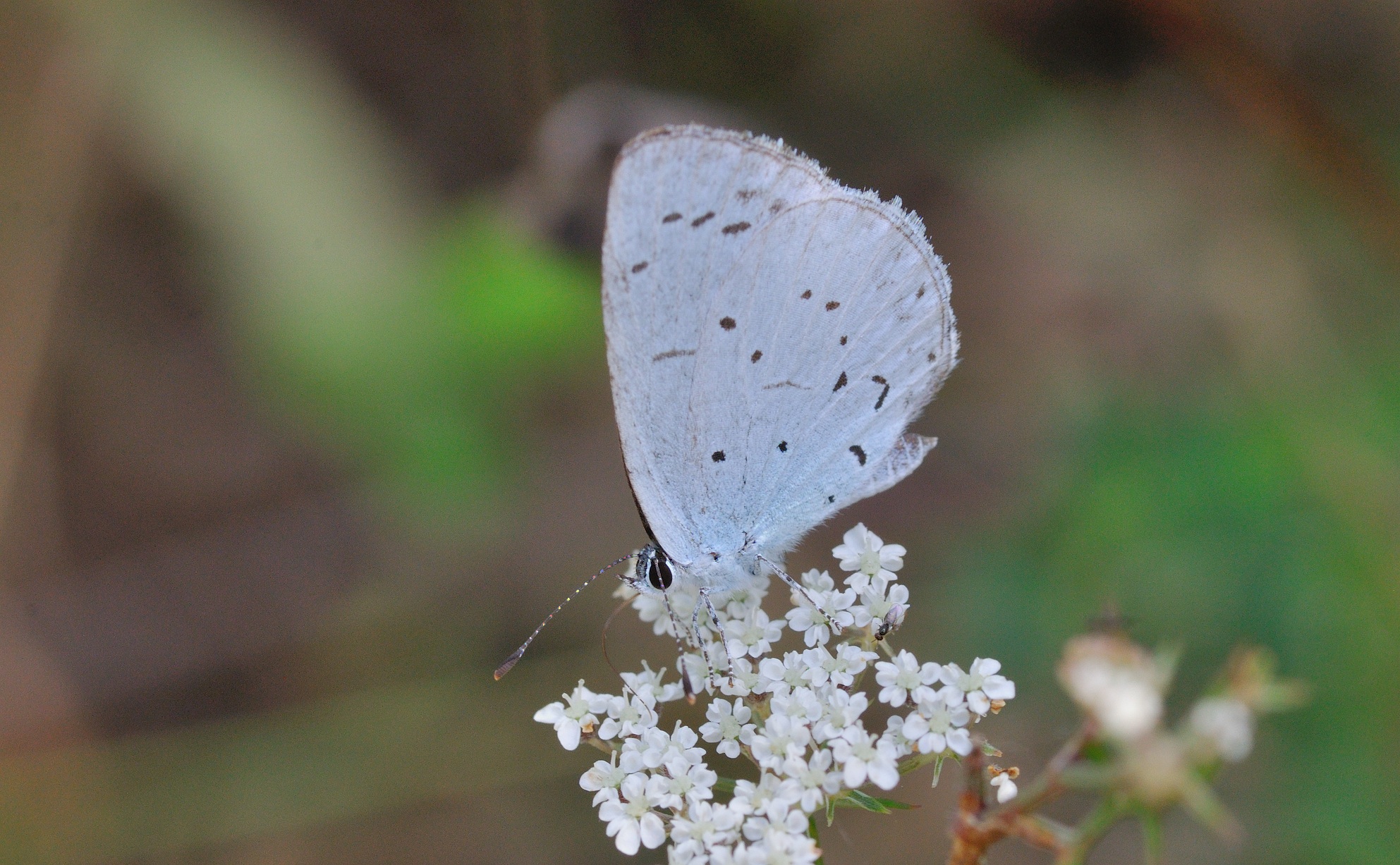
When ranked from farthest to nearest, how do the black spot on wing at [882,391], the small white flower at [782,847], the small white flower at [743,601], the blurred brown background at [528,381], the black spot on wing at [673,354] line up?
the blurred brown background at [528,381] < the black spot on wing at [882,391] < the black spot on wing at [673,354] < the small white flower at [743,601] < the small white flower at [782,847]

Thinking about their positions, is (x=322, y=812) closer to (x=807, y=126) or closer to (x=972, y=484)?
(x=972, y=484)

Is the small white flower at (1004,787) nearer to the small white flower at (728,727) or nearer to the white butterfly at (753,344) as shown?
the small white flower at (728,727)

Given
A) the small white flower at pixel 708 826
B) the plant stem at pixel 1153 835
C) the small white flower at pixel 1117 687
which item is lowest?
the plant stem at pixel 1153 835

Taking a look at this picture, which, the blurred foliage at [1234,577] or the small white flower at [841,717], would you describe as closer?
the small white flower at [841,717]

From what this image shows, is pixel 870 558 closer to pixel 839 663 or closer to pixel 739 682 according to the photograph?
pixel 839 663

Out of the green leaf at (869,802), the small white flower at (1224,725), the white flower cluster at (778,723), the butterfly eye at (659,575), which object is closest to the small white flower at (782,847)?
the white flower cluster at (778,723)

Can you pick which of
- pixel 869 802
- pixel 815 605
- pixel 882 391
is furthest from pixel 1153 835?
pixel 882 391

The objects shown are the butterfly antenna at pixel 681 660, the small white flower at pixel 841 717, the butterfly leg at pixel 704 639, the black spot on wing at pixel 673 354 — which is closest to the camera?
the small white flower at pixel 841 717

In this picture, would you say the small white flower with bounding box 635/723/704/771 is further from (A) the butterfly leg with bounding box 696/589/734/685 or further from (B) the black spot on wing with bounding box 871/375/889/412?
(B) the black spot on wing with bounding box 871/375/889/412

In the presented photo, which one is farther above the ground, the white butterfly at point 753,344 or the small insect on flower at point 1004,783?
the white butterfly at point 753,344
